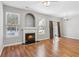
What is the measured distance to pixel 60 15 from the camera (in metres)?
6.66

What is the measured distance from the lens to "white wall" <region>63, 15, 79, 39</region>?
608 cm

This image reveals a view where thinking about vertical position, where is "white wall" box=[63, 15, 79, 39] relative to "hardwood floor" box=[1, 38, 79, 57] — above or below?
above

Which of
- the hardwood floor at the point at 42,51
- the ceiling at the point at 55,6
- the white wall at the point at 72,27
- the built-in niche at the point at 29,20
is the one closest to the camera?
the hardwood floor at the point at 42,51

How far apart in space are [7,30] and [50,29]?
3383mm

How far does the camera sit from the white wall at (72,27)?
6.08 metres

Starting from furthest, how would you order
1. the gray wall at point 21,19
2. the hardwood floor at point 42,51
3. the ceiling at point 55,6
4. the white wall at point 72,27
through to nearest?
the white wall at point 72,27
the gray wall at point 21,19
the ceiling at point 55,6
the hardwood floor at point 42,51

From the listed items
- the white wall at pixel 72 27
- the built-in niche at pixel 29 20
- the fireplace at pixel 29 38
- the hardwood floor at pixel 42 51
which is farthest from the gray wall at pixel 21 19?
the white wall at pixel 72 27

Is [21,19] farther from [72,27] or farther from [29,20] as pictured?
[72,27]

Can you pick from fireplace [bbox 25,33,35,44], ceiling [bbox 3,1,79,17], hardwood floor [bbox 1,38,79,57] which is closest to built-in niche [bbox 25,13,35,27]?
fireplace [bbox 25,33,35,44]

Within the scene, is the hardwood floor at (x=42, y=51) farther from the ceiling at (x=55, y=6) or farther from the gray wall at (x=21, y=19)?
the ceiling at (x=55, y=6)

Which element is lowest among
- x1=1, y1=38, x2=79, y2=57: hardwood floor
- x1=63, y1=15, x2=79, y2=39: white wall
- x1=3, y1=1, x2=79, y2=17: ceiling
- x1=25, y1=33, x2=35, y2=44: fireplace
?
x1=1, y1=38, x2=79, y2=57: hardwood floor

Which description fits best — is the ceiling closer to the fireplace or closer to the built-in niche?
the built-in niche

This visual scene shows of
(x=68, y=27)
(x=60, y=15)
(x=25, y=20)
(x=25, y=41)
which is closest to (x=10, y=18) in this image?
(x=25, y=20)

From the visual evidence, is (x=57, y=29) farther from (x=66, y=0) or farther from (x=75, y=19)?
(x=66, y=0)
